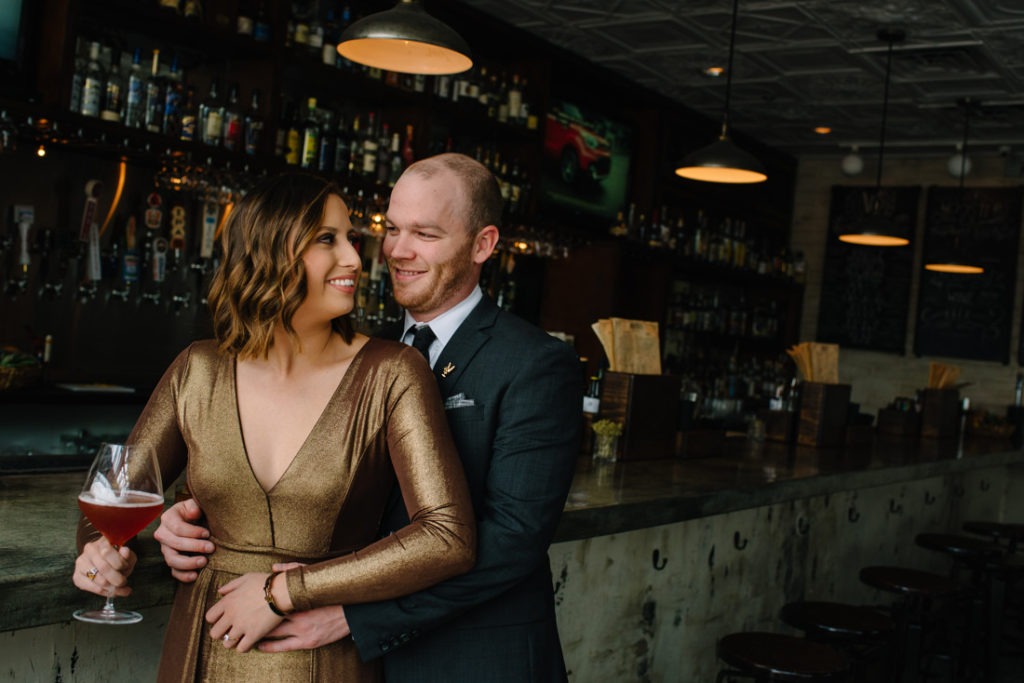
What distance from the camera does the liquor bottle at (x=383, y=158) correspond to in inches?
202

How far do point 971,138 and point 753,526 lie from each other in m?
5.22

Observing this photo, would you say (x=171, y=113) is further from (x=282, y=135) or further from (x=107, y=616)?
(x=107, y=616)

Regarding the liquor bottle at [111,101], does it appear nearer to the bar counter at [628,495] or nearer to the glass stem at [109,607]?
the bar counter at [628,495]

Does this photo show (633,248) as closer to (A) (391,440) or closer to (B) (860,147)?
(B) (860,147)

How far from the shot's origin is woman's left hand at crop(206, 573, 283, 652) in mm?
1278

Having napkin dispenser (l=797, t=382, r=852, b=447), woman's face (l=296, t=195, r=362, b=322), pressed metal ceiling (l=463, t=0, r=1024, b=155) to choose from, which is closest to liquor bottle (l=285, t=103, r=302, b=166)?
pressed metal ceiling (l=463, t=0, r=1024, b=155)

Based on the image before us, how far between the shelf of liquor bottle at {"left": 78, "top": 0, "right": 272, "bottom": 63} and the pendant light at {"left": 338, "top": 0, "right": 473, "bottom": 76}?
4.18ft

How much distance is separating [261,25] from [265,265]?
11.7 ft

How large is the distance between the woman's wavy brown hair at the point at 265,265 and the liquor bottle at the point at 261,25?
3.45 meters

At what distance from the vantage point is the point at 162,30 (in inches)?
171

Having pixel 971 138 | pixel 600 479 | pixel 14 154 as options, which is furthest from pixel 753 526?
pixel 971 138

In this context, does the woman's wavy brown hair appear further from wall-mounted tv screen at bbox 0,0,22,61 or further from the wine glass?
wall-mounted tv screen at bbox 0,0,22,61

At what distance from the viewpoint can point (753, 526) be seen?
3688 millimetres

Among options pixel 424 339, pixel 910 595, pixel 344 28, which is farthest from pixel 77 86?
pixel 910 595
